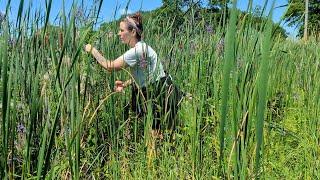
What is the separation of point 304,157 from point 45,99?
117 centimetres

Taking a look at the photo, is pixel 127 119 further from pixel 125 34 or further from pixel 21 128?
pixel 125 34

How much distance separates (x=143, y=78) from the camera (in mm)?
3326

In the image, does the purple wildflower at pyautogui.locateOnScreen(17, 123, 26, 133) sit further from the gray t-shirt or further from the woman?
the gray t-shirt

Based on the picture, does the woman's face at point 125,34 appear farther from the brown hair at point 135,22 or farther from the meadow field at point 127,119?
the meadow field at point 127,119

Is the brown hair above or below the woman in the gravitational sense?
above

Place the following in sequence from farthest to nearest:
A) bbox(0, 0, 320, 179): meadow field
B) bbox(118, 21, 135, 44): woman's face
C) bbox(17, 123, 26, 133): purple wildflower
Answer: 1. bbox(118, 21, 135, 44): woman's face
2. bbox(17, 123, 26, 133): purple wildflower
3. bbox(0, 0, 320, 179): meadow field

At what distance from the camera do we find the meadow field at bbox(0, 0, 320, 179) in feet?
4.63

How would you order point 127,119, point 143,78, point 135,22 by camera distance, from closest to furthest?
point 127,119 < point 143,78 < point 135,22

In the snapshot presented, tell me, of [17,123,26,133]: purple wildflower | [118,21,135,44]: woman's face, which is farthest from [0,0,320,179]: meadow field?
[118,21,135,44]: woman's face

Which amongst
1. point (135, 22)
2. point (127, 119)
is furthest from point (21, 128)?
point (135, 22)

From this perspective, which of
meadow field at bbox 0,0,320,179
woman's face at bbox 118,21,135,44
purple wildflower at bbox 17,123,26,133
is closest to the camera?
meadow field at bbox 0,0,320,179

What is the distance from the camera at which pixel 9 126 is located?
49.5 inches

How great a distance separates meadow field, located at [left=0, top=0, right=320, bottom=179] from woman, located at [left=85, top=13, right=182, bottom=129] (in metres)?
0.07

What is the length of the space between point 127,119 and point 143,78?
1.00 m
